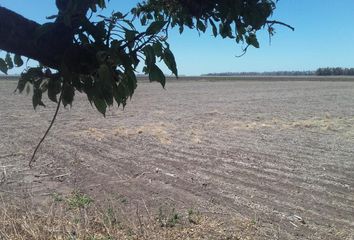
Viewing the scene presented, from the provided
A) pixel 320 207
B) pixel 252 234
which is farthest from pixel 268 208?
pixel 252 234

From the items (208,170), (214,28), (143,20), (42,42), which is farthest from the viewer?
(208,170)

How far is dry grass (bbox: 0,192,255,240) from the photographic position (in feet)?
14.6

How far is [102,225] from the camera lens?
4.93m

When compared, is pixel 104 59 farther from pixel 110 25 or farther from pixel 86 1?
pixel 86 1

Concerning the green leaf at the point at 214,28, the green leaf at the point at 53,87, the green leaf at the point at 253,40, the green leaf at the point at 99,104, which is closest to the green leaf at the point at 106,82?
the green leaf at the point at 99,104

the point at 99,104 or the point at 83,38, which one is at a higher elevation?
the point at 83,38

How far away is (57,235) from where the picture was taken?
438cm

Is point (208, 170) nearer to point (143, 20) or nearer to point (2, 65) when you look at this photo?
point (143, 20)

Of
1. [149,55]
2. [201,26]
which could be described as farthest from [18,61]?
[201,26]

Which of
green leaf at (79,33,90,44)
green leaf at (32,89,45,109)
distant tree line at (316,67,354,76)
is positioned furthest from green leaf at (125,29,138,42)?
distant tree line at (316,67,354,76)

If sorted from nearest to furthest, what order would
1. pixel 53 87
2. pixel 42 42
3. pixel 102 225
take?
pixel 42 42
pixel 53 87
pixel 102 225

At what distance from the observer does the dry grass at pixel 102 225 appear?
4.44 meters

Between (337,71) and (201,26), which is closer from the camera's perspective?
(201,26)

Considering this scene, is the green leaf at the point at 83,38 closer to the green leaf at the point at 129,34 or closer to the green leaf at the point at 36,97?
the green leaf at the point at 129,34
